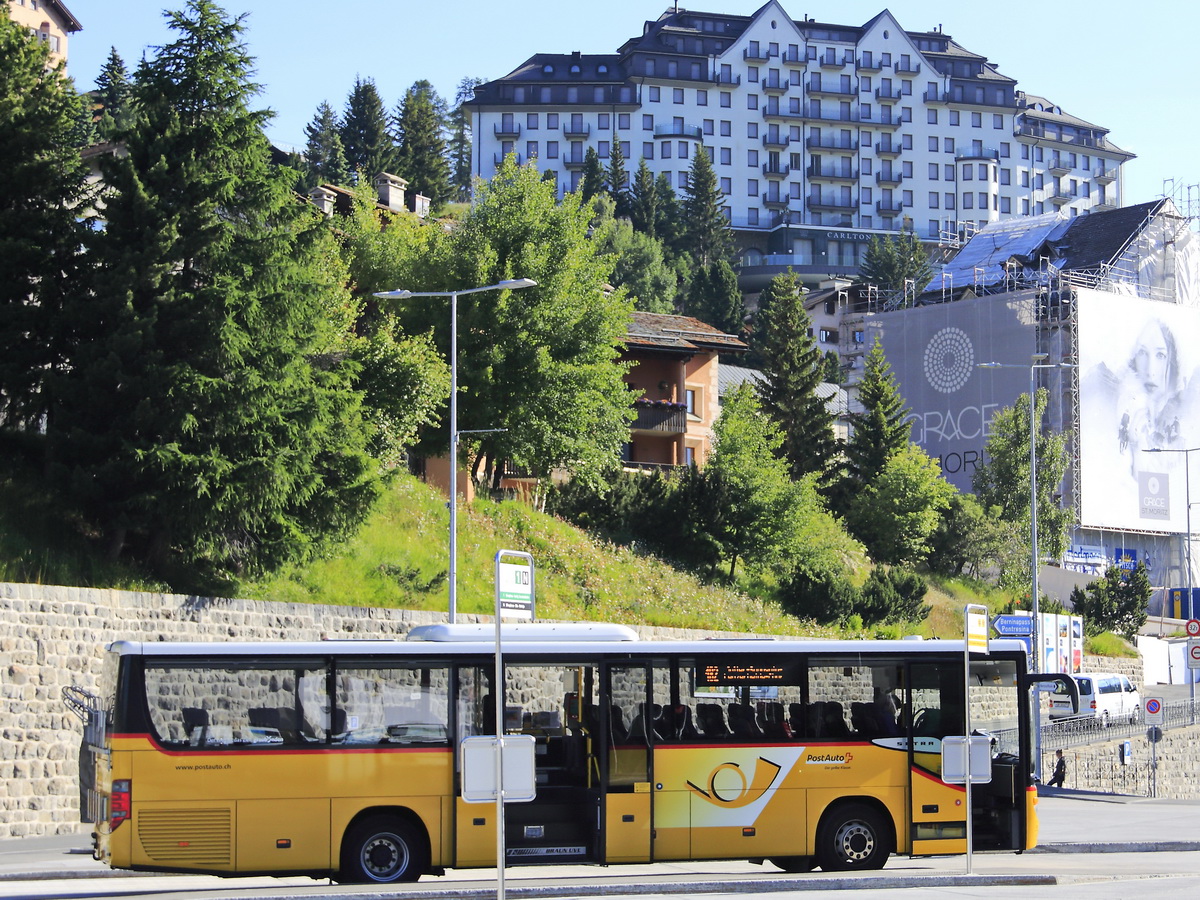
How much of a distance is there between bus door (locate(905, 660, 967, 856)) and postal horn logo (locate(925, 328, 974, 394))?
2639 inches

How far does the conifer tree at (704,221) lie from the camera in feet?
447

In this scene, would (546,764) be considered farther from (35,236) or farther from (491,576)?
(491,576)

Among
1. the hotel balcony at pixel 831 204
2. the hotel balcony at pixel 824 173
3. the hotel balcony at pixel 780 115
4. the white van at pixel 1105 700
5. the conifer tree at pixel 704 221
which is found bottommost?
the white van at pixel 1105 700

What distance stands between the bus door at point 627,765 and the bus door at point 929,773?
3343mm

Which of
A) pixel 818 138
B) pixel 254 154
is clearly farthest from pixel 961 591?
pixel 818 138

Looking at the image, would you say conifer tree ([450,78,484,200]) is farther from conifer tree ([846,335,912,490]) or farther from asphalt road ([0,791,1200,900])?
asphalt road ([0,791,1200,900])

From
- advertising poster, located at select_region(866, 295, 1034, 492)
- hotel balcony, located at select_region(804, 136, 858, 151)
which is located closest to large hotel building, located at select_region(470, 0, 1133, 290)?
hotel balcony, located at select_region(804, 136, 858, 151)

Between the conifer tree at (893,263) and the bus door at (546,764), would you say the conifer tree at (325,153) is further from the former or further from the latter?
the bus door at (546,764)

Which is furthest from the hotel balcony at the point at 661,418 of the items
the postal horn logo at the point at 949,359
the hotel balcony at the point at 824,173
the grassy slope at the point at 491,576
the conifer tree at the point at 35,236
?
the hotel balcony at the point at 824,173

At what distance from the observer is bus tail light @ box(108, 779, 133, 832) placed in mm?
15750

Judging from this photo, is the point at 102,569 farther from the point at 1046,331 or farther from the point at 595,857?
the point at 1046,331

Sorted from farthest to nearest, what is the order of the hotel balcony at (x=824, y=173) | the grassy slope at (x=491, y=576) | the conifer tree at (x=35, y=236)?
the hotel balcony at (x=824, y=173)
the grassy slope at (x=491, y=576)
the conifer tree at (x=35, y=236)

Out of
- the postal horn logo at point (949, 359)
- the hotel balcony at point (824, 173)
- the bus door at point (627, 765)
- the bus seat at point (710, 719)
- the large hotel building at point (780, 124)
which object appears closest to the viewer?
the bus door at point (627, 765)

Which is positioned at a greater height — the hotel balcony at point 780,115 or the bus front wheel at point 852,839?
the hotel balcony at point 780,115
